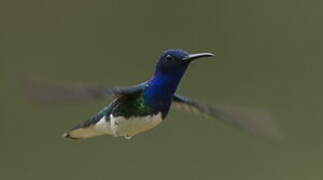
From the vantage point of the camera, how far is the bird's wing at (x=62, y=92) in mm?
914

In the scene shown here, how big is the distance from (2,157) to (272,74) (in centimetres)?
119

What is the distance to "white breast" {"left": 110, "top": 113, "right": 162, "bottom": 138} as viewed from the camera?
119cm

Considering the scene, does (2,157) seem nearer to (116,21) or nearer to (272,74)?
(116,21)

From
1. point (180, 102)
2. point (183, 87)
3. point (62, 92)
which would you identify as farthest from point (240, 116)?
point (183, 87)

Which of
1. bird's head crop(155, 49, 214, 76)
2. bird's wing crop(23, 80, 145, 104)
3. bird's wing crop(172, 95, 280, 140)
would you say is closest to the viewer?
bird's wing crop(23, 80, 145, 104)

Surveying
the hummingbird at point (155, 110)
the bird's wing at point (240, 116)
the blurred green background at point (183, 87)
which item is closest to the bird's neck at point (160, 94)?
the hummingbird at point (155, 110)

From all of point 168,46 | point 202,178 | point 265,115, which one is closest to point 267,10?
point 168,46

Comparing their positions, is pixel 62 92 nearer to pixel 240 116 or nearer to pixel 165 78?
pixel 165 78

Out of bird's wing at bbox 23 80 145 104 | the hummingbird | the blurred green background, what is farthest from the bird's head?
the blurred green background

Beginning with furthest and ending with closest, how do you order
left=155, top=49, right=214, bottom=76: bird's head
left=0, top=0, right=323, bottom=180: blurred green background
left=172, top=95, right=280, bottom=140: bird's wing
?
left=0, top=0, right=323, bottom=180: blurred green background < left=172, top=95, right=280, bottom=140: bird's wing < left=155, top=49, right=214, bottom=76: bird's head

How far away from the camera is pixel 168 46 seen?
10.3 feet

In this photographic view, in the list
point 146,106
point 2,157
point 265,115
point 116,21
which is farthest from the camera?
point 116,21

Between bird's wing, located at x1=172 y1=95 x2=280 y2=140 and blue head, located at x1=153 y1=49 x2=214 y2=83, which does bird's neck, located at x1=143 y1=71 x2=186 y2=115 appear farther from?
bird's wing, located at x1=172 y1=95 x2=280 y2=140

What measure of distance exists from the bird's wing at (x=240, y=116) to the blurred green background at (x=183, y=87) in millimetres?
1646
